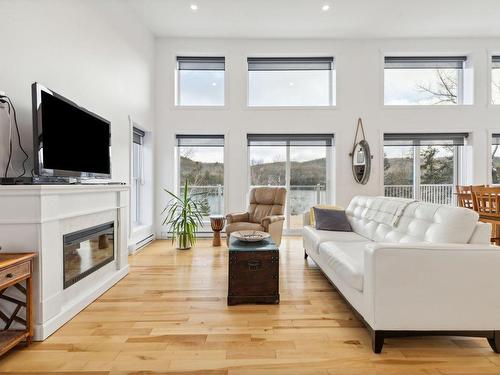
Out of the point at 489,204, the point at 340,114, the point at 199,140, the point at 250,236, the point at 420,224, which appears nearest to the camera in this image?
the point at 420,224

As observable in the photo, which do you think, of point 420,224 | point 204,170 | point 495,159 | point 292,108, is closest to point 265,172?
point 204,170

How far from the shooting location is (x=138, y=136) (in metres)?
4.86

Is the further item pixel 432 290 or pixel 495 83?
pixel 495 83

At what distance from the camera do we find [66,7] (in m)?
2.73

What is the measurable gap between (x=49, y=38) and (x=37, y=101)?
940 mm

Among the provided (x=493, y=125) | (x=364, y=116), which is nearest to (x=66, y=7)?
(x=364, y=116)

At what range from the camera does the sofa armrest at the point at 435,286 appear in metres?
1.69

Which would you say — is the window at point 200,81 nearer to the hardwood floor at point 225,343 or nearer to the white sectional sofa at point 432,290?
the hardwood floor at point 225,343

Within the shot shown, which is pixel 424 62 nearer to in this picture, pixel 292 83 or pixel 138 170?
pixel 292 83

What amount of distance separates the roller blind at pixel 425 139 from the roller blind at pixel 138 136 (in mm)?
4568

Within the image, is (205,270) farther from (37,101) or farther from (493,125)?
(493,125)

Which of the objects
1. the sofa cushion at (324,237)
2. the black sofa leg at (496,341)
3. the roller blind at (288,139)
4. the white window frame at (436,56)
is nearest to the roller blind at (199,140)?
the roller blind at (288,139)

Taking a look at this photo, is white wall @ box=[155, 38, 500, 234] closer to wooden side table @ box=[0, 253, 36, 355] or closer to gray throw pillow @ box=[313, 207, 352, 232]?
gray throw pillow @ box=[313, 207, 352, 232]

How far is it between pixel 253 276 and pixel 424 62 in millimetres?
5551
